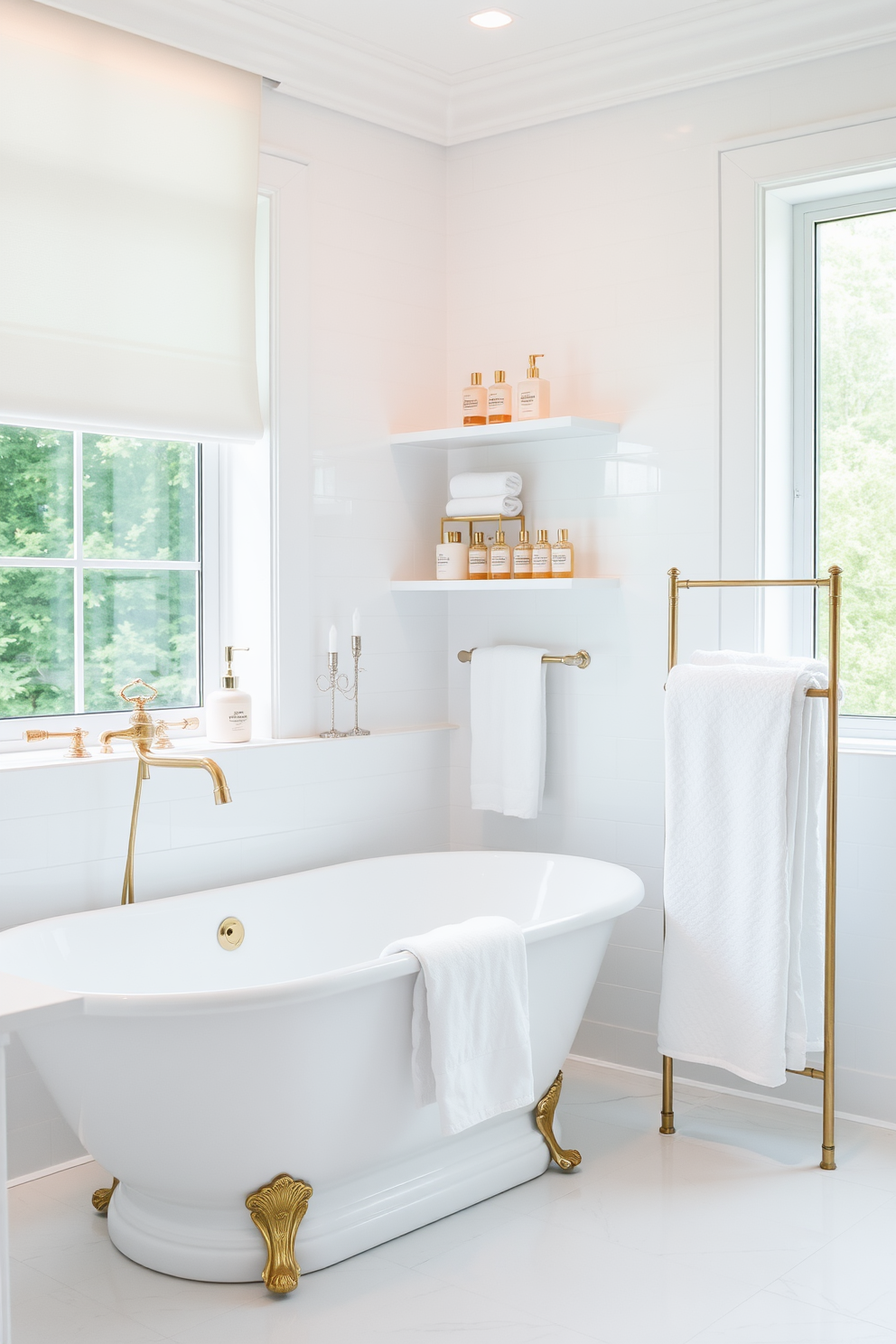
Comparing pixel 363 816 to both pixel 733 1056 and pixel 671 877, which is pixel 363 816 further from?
pixel 733 1056

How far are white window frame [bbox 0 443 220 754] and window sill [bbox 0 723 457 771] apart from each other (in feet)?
0.16

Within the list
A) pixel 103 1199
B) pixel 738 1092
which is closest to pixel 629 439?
pixel 738 1092

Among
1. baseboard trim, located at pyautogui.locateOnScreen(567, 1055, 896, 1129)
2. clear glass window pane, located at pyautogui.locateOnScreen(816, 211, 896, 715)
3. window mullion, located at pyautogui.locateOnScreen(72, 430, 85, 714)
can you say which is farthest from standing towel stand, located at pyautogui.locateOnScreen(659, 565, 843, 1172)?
window mullion, located at pyautogui.locateOnScreen(72, 430, 85, 714)

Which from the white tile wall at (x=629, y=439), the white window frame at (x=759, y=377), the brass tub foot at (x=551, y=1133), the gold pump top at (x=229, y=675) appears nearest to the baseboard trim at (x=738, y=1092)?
the white tile wall at (x=629, y=439)

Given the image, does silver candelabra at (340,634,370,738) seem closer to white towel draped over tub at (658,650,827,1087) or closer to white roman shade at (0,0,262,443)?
white roman shade at (0,0,262,443)

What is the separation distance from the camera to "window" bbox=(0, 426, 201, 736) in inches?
124

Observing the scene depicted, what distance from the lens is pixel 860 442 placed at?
3381mm

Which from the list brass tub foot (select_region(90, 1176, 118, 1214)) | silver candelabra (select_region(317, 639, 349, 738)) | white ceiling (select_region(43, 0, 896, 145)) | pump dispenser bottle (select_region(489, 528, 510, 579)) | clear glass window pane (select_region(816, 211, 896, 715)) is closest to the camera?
brass tub foot (select_region(90, 1176, 118, 1214))

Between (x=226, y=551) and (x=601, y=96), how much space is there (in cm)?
163

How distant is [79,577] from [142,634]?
0.24m

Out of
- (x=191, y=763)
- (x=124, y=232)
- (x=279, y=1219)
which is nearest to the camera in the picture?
(x=279, y=1219)

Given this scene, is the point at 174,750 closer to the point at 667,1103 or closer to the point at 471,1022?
the point at 471,1022

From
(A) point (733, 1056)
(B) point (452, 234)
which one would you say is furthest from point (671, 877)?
(B) point (452, 234)

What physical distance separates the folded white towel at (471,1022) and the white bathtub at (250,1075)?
5 centimetres
